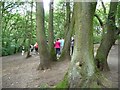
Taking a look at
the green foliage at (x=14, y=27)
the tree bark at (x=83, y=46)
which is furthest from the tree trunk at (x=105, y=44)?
the green foliage at (x=14, y=27)

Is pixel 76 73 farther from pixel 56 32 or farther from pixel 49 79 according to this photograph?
pixel 56 32

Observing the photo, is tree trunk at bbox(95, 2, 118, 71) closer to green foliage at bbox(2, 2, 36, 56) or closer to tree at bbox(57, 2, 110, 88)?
tree at bbox(57, 2, 110, 88)

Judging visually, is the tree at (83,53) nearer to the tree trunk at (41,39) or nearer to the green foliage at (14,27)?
the tree trunk at (41,39)

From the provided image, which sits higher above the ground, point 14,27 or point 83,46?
point 14,27

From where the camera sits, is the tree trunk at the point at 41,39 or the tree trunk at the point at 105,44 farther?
the tree trunk at the point at 41,39

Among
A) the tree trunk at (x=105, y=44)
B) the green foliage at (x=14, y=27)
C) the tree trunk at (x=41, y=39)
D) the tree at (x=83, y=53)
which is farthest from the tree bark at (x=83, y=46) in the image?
the green foliage at (x=14, y=27)

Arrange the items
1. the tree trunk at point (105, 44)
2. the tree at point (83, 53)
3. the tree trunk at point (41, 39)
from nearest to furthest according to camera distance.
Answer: the tree at point (83, 53), the tree trunk at point (105, 44), the tree trunk at point (41, 39)

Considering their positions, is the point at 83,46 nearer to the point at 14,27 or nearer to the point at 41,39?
the point at 41,39

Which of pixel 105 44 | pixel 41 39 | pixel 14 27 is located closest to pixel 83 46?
pixel 105 44

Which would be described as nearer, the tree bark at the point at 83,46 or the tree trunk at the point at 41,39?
the tree bark at the point at 83,46

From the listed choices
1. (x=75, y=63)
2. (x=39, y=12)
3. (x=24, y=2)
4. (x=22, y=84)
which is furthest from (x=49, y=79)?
(x=24, y=2)

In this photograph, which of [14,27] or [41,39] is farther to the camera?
[14,27]

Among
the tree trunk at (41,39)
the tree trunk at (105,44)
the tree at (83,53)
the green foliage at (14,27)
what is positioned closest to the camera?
the tree at (83,53)

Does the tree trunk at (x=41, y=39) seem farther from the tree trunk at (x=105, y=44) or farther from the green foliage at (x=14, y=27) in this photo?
the green foliage at (x=14, y=27)
